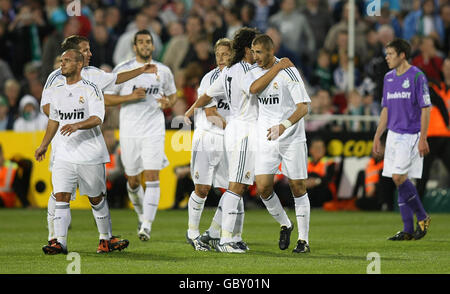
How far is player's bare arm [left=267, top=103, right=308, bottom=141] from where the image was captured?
1081 cm

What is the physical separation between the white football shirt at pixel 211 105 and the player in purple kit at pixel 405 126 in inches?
81.1

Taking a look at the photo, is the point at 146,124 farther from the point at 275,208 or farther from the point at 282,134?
the point at 282,134

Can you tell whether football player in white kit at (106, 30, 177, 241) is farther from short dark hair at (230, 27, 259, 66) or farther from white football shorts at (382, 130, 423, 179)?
white football shorts at (382, 130, 423, 179)

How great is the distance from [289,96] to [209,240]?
88.5 inches

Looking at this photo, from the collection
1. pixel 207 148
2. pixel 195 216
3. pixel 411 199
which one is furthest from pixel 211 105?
pixel 411 199

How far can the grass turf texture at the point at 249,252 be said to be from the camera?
988 cm

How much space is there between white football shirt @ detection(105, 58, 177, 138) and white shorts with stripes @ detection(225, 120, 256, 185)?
2.82 metres

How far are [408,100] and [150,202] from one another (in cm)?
372

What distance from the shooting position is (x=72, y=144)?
11211 millimetres

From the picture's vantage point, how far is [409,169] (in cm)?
1325

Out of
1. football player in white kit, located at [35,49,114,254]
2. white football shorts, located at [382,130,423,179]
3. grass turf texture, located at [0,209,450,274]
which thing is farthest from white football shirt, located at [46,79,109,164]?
white football shorts, located at [382,130,423,179]

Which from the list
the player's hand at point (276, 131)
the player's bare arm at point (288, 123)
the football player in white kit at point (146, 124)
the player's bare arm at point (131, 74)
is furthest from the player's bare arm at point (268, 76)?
the football player in white kit at point (146, 124)
